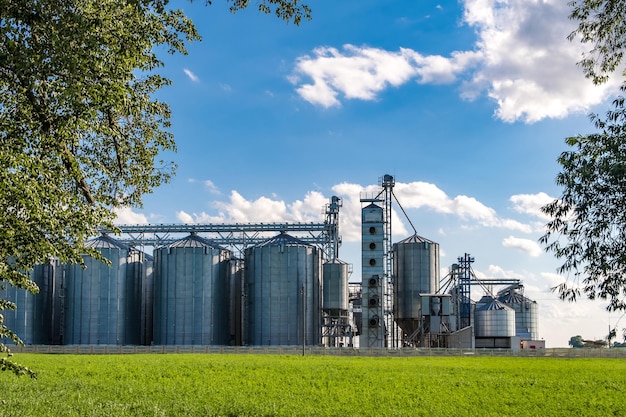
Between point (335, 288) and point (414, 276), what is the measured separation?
11.0 metres

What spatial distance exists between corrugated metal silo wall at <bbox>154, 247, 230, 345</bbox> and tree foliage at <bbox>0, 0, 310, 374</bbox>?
76789 mm

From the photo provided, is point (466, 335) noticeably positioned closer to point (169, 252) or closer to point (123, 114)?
point (169, 252)

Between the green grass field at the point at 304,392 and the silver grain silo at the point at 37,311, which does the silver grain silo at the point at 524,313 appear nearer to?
the silver grain silo at the point at 37,311

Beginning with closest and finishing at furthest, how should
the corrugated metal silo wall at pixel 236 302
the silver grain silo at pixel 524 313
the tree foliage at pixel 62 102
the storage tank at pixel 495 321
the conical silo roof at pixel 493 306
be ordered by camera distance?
the tree foliage at pixel 62 102, the storage tank at pixel 495 321, the conical silo roof at pixel 493 306, the corrugated metal silo wall at pixel 236 302, the silver grain silo at pixel 524 313

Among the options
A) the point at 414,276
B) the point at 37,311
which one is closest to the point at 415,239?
the point at 414,276

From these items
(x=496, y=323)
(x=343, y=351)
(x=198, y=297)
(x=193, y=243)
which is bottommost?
(x=343, y=351)

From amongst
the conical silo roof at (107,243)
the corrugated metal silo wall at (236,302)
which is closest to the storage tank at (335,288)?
the corrugated metal silo wall at (236,302)

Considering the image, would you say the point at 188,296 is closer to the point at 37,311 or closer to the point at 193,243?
the point at 193,243

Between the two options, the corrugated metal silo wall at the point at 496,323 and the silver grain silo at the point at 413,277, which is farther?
the corrugated metal silo wall at the point at 496,323

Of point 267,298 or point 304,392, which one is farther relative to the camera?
point 267,298

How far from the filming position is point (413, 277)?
98.5 m

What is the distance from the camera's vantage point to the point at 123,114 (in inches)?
756

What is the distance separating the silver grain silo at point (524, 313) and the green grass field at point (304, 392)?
6796 centimetres

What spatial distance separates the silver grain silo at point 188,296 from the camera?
313ft
